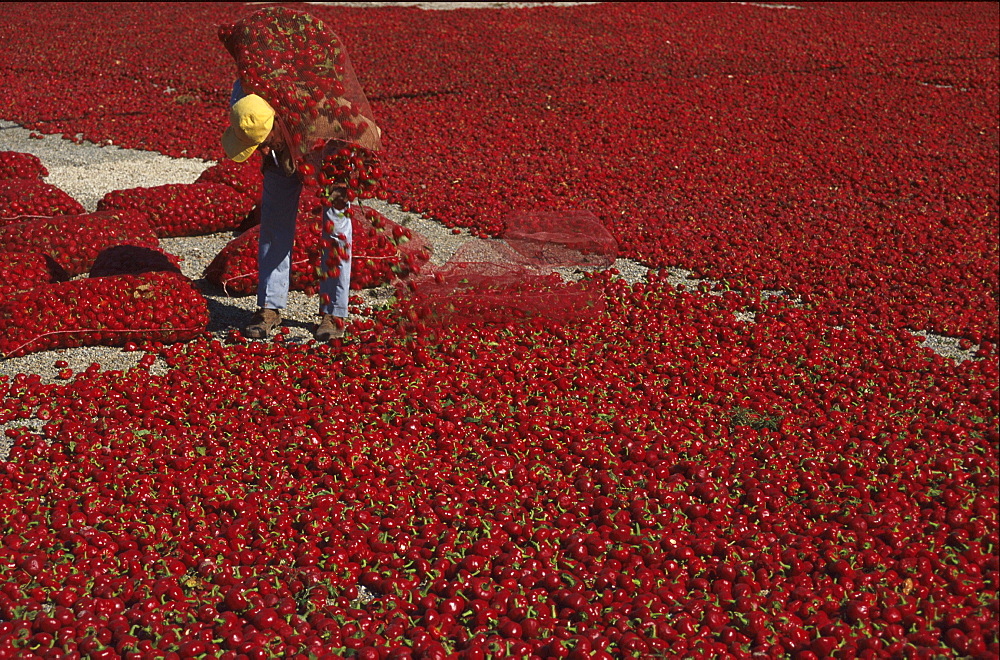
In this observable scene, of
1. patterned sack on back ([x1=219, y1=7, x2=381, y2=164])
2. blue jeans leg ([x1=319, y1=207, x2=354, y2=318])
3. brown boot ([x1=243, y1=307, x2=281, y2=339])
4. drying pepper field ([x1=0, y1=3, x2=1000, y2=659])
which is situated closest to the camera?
drying pepper field ([x1=0, y1=3, x2=1000, y2=659])

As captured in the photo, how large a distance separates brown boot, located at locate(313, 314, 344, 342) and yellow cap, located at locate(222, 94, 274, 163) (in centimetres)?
155

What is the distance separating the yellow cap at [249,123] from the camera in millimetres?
5809

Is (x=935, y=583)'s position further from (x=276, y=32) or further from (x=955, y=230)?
(x=955, y=230)

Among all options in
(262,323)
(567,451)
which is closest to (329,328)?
(262,323)

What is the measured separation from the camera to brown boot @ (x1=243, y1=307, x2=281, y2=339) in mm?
6840

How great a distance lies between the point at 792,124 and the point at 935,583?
10812 mm

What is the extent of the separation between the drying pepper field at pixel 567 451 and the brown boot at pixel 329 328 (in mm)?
120

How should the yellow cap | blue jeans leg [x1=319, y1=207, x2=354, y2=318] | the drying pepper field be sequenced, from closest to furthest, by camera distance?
the drying pepper field < the yellow cap < blue jeans leg [x1=319, y1=207, x2=354, y2=318]

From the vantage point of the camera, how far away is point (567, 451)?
5.50 metres

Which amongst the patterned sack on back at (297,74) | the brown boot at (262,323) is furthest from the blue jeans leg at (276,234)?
the patterned sack on back at (297,74)

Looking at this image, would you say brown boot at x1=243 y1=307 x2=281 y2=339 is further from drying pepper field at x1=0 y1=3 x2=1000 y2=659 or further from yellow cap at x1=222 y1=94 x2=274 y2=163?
yellow cap at x1=222 y1=94 x2=274 y2=163

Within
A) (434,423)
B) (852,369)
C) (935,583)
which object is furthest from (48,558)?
(852,369)

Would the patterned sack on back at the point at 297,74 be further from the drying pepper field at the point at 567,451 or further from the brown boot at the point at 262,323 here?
the drying pepper field at the point at 567,451

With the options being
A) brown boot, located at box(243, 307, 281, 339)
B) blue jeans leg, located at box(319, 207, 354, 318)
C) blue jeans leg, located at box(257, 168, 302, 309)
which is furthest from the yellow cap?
brown boot, located at box(243, 307, 281, 339)
